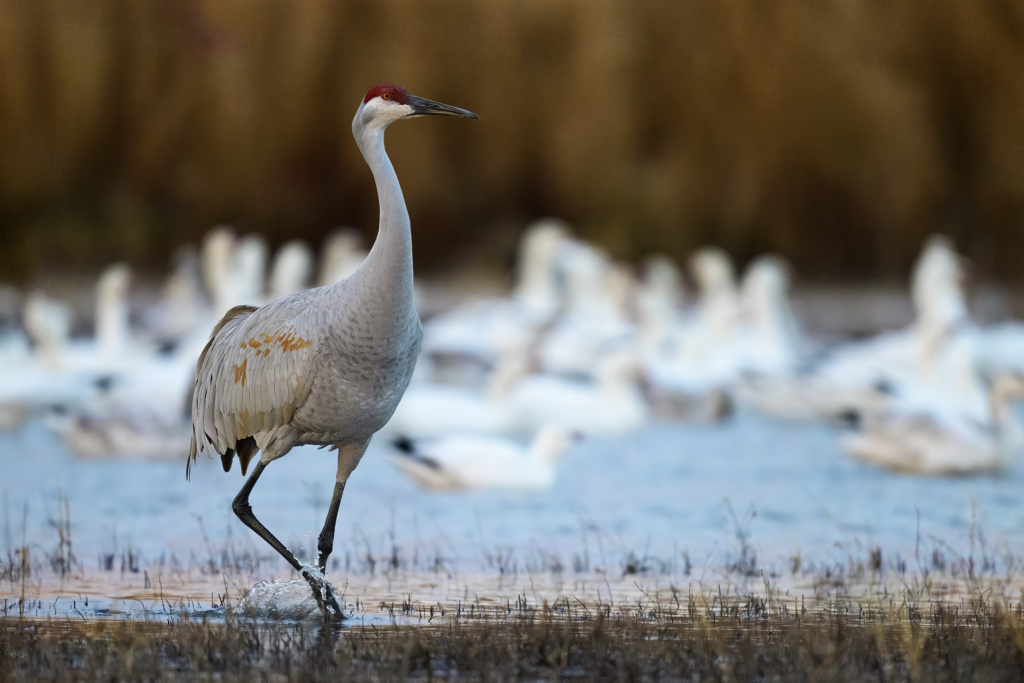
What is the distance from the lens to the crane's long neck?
19.6ft

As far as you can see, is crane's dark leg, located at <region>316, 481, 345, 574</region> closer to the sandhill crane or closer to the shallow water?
the sandhill crane

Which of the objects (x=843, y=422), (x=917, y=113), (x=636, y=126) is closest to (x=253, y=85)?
(x=636, y=126)

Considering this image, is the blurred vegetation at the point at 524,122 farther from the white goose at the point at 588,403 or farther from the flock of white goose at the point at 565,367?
the white goose at the point at 588,403

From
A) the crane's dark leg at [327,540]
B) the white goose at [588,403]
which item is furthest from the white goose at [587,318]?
the crane's dark leg at [327,540]

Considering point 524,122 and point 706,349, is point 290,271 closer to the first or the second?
point 524,122

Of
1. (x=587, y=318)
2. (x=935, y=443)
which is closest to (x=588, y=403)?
(x=935, y=443)

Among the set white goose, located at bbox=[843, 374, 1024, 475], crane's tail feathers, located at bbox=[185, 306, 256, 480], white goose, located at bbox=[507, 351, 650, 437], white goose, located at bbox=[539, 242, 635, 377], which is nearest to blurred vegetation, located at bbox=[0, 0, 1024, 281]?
white goose, located at bbox=[539, 242, 635, 377]

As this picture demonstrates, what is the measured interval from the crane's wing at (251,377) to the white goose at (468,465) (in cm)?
329

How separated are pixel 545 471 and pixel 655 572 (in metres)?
3.20

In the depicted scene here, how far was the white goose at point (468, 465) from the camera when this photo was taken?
33.6ft

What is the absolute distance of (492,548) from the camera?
8.30 metres

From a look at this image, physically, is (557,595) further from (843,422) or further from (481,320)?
(481,320)

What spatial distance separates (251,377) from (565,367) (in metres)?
9.59

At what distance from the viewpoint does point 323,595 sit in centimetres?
611
